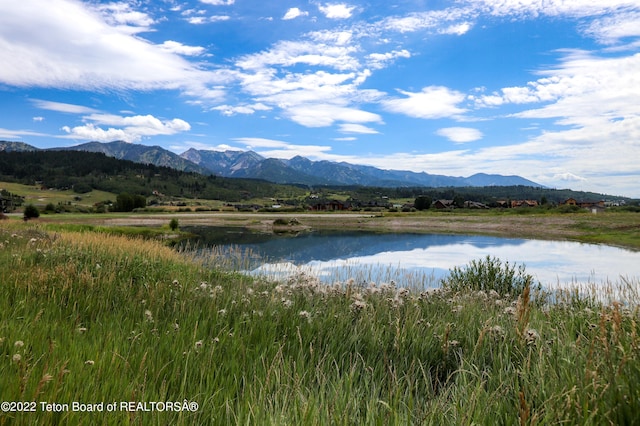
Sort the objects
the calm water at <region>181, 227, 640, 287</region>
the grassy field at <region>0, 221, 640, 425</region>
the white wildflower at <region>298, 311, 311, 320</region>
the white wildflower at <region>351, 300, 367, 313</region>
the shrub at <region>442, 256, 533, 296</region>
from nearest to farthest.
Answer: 1. the grassy field at <region>0, 221, 640, 425</region>
2. the white wildflower at <region>298, 311, 311, 320</region>
3. the white wildflower at <region>351, 300, 367, 313</region>
4. the shrub at <region>442, 256, 533, 296</region>
5. the calm water at <region>181, 227, 640, 287</region>

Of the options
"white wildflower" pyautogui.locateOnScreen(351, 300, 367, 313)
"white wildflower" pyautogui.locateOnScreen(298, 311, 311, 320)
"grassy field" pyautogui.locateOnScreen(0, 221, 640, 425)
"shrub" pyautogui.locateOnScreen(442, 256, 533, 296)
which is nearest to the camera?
"grassy field" pyautogui.locateOnScreen(0, 221, 640, 425)

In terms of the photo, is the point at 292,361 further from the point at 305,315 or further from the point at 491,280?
the point at 491,280

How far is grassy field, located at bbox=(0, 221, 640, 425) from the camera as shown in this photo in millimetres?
3400

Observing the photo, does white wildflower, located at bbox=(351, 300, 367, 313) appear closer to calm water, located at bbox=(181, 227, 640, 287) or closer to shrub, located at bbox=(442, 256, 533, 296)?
shrub, located at bbox=(442, 256, 533, 296)

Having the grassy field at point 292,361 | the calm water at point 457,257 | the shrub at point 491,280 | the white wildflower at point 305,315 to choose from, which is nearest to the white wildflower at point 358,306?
the grassy field at point 292,361

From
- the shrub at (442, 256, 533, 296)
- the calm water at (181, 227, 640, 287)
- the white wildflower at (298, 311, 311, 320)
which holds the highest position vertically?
the white wildflower at (298, 311, 311, 320)

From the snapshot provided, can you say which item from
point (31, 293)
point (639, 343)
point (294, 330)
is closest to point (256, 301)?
point (294, 330)

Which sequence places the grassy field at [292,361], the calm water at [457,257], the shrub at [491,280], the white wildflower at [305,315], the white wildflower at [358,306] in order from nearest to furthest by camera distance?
1. the grassy field at [292,361]
2. the white wildflower at [305,315]
3. the white wildflower at [358,306]
4. the shrub at [491,280]
5. the calm water at [457,257]

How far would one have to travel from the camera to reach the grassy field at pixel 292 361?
340cm

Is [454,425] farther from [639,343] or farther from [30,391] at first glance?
[30,391]

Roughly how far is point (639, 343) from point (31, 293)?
30.0 ft

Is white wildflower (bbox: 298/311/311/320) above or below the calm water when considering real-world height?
above

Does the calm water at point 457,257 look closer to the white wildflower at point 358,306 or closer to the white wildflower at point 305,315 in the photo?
the white wildflower at point 358,306

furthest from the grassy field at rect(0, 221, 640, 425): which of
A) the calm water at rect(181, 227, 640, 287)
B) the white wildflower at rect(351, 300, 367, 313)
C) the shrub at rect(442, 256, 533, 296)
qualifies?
the calm water at rect(181, 227, 640, 287)
